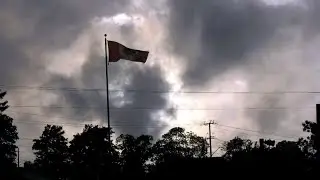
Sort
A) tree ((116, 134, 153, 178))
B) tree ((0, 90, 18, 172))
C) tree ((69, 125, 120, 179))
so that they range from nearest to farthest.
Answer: tree ((0, 90, 18, 172)) < tree ((69, 125, 120, 179)) < tree ((116, 134, 153, 178))

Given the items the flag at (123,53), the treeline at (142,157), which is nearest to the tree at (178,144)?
the treeline at (142,157)

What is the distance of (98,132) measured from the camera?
119m

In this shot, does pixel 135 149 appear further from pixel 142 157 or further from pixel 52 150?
pixel 52 150

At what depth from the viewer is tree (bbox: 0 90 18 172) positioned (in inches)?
3626

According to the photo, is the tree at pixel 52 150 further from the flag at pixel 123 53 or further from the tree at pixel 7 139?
the flag at pixel 123 53

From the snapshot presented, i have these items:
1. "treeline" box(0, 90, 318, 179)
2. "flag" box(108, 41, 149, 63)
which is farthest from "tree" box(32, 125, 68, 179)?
"flag" box(108, 41, 149, 63)

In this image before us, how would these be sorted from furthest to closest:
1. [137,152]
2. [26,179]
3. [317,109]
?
1. [137,152]
2. [317,109]
3. [26,179]

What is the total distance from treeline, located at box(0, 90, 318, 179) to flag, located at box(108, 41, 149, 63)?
6.13m

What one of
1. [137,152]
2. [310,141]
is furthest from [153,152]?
[310,141]

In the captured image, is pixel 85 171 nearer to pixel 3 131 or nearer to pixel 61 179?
pixel 61 179

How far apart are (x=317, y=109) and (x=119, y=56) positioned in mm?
44159

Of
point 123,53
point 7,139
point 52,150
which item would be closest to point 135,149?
point 52,150

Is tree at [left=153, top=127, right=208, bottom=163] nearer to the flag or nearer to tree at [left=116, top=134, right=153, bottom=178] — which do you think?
tree at [left=116, top=134, right=153, bottom=178]

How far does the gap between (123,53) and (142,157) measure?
92875mm
